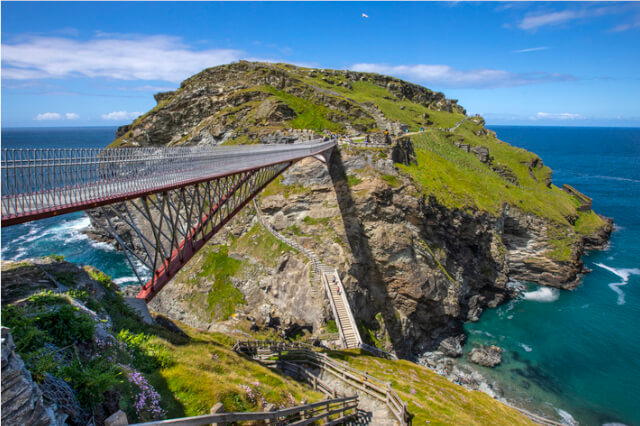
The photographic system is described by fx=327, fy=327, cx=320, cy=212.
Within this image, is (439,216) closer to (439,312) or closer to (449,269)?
(449,269)

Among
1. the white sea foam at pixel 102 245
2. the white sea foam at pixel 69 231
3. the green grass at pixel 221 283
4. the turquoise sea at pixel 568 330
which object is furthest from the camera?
the white sea foam at pixel 69 231

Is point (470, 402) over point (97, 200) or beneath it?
beneath

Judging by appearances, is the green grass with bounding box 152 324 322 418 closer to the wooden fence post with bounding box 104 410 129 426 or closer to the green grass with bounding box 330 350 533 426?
the wooden fence post with bounding box 104 410 129 426

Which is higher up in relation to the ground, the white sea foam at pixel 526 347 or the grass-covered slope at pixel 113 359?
the grass-covered slope at pixel 113 359

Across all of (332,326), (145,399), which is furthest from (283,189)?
(145,399)

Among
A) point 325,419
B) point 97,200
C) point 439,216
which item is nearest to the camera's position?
point 97,200

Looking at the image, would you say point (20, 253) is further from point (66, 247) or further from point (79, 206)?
point (79, 206)

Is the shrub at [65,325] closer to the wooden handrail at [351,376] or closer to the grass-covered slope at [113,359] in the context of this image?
the grass-covered slope at [113,359]

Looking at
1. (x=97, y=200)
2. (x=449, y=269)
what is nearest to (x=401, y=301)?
(x=449, y=269)

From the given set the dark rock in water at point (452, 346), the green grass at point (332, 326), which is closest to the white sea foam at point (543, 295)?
the dark rock in water at point (452, 346)
